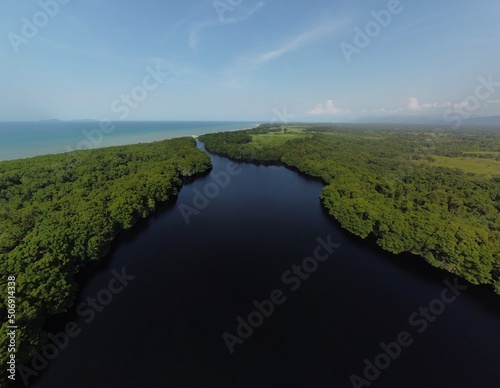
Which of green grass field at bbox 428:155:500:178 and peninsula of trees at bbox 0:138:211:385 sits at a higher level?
peninsula of trees at bbox 0:138:211:385
